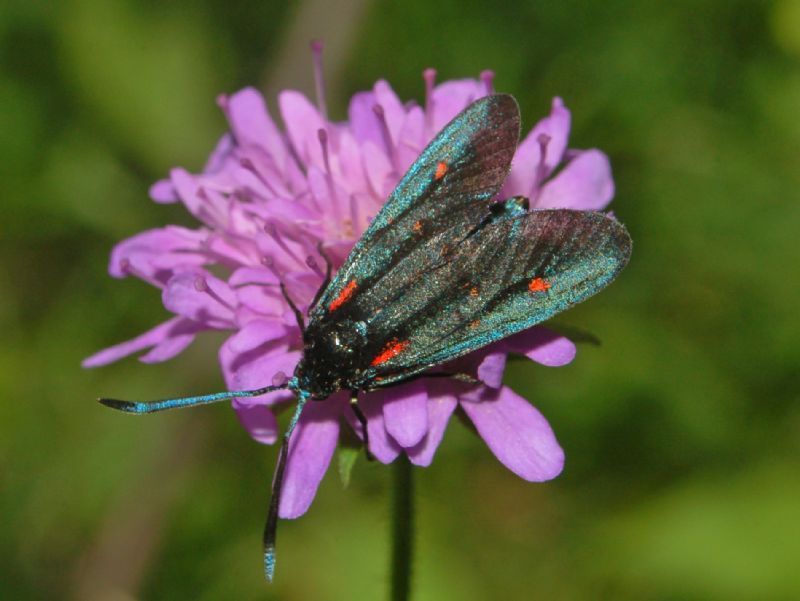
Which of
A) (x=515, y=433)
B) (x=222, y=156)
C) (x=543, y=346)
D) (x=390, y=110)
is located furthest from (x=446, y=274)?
(x=222, y=156)

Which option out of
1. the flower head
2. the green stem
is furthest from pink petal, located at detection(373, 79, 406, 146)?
the green stem

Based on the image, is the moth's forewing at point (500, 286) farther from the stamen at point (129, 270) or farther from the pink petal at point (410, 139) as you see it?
the stamen at point (129, 270)

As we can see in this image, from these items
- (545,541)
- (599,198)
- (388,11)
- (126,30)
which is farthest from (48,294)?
(599,198)

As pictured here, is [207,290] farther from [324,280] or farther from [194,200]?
[194,200]

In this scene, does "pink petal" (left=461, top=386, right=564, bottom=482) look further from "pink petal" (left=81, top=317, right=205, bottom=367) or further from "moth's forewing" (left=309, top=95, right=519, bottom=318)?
"pink petal" (left=81, top=317, right=205, bottom=367)

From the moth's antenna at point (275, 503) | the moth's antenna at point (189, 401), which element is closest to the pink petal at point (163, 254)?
the moth's antenna at point (189, 401)

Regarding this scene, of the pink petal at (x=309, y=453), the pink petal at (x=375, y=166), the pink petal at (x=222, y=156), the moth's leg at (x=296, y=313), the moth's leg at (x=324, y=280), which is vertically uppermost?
the pink petal at (x=222, y=156)
